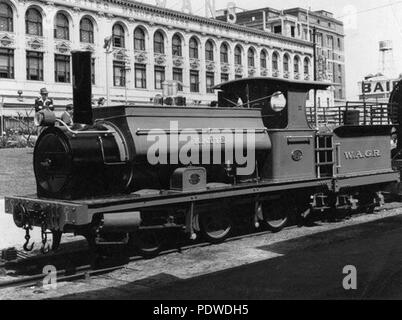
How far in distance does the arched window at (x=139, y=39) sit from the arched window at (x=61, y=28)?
6.63 metres

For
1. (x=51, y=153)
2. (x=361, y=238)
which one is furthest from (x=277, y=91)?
(x=51, y=153)

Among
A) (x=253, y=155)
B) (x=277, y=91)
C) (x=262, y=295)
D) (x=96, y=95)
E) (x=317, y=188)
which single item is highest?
(x=96, y=95)

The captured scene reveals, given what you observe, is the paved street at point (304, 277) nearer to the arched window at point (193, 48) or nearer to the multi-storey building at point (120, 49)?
the multi-storey building at point (120, 49)

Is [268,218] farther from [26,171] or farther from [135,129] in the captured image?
[26,171]

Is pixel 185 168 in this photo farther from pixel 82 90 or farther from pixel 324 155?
pixel 324 155

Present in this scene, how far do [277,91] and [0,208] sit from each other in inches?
249

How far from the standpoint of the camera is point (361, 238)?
A: 10180 millimetres

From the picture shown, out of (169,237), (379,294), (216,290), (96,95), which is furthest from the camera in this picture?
(96,95)

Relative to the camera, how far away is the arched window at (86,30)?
41.8m

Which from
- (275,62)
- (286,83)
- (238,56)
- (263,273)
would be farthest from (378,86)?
(263,273)

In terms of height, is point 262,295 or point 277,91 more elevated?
point 277,91

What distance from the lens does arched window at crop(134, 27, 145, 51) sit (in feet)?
151

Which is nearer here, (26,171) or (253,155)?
(253,155)

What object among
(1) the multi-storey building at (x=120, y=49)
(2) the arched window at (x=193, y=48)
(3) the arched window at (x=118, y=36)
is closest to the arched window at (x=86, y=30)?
(1) the multi-storey building at (x=120, y=49)
